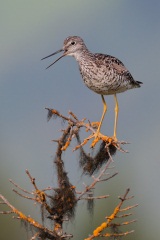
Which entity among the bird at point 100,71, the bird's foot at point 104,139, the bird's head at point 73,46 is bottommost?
the bird's foot at point 104,139

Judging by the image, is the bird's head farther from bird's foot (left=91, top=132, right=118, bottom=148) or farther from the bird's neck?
bird's foot (left=91, top=132, right=118, bottom=148)

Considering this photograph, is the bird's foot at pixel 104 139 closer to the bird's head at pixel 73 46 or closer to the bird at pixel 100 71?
the bird at pixel 100 71

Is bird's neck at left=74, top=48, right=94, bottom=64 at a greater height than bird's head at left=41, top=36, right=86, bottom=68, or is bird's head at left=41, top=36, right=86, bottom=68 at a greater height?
bird's head at left=41, top=36, right=86, bottom=68

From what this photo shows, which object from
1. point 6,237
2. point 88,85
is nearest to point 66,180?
point 88,85

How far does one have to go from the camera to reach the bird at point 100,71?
1409 cm

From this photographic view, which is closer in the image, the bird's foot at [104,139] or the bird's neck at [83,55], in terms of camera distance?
the bird's foot at [104,139]

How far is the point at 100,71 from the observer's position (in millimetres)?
14273

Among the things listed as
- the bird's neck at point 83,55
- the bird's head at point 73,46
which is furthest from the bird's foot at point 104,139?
the bird's head at point 73,46

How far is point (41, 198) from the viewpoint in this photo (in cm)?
1084

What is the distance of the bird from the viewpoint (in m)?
14.1

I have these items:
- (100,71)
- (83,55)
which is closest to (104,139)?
(100,71)

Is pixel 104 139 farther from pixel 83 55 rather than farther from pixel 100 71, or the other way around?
pixel 83 55

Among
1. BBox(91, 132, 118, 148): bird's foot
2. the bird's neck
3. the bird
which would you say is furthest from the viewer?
the bird's neck

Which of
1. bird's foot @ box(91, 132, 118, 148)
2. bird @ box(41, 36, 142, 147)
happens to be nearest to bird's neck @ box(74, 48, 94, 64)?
bird @ box(41, 36, 142, 147)
